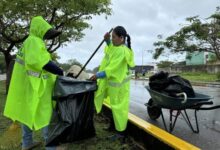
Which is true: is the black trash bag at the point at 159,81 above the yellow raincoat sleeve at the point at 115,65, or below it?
below

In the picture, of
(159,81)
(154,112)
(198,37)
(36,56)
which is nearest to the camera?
(36,56)

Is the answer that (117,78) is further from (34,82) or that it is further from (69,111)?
(34,82)

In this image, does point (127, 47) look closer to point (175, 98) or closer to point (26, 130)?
point (175, 98)

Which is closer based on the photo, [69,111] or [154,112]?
[69,111]

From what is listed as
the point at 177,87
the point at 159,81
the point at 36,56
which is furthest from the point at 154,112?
the point at 36,56

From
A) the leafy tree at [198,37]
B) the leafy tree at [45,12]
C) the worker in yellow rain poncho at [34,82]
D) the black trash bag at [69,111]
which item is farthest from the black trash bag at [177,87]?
the leafy tree at [198,37]

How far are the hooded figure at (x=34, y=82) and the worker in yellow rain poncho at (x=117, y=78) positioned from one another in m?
0.80

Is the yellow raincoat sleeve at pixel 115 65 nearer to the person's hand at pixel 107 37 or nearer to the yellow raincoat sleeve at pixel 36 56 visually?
the person's hand at pixel 107 37

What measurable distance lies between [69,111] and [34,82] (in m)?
0.61

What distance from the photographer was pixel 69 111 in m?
4.62

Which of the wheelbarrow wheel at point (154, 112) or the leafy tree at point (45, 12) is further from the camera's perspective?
the leafy tree at point (45, 12)

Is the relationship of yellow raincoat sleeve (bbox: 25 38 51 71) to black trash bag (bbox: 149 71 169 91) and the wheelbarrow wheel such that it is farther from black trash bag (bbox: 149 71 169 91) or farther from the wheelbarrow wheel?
the wheelbarrow wheel

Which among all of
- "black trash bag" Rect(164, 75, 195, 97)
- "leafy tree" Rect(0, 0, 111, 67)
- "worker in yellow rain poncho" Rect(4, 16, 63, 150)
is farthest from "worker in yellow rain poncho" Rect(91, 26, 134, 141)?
"leafy tree" Rect(0, 0, 111, 67)

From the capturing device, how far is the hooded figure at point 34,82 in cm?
449
